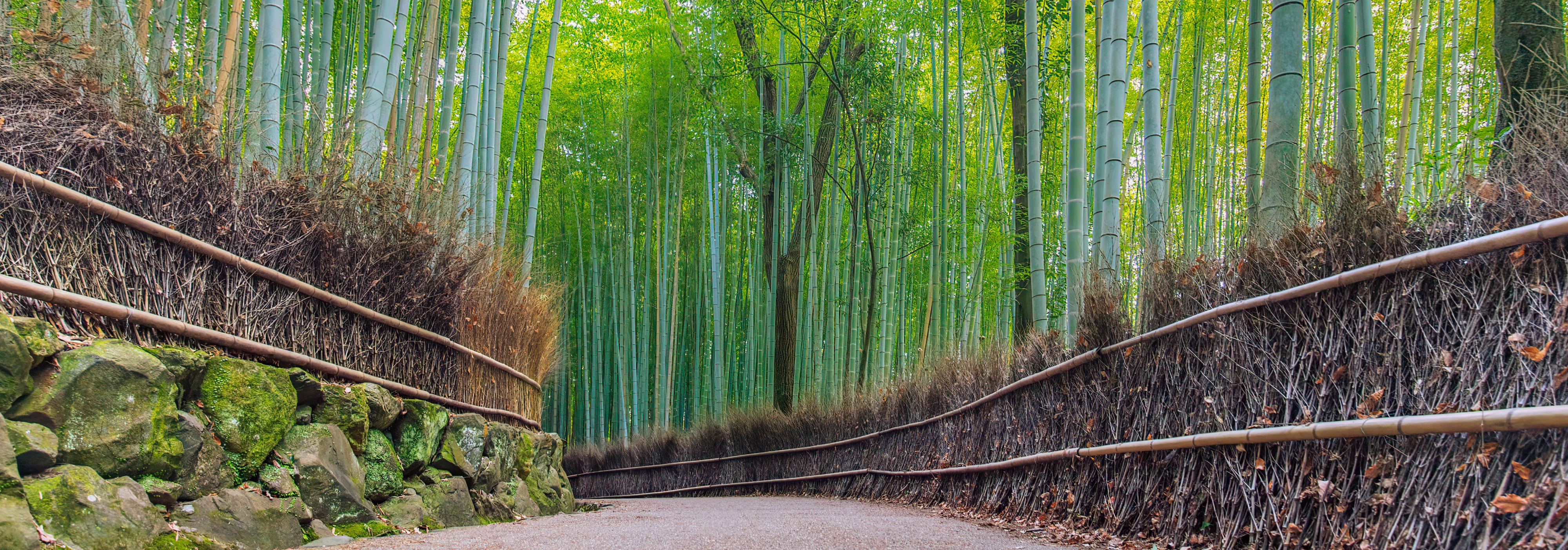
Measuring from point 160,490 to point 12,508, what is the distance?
0.37 m

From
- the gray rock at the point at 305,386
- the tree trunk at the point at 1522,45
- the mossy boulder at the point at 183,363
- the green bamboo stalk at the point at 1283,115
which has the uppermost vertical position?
the tree trunk at the point at 1522,45

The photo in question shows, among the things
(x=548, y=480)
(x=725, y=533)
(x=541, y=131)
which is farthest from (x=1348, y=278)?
(x=541, y=131)

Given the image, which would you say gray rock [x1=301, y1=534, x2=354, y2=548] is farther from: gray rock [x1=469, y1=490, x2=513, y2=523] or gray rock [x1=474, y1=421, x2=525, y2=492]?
gray rock [x1=474, y1=421, x2=525, y2=492]

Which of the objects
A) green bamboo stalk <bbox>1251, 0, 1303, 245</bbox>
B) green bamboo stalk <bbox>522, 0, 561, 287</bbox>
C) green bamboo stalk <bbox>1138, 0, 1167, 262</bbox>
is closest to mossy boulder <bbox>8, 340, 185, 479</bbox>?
green bamboo stalk <bbox>1138, 0, 1167, 262</bbox>

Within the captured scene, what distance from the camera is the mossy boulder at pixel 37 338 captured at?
5.17 ft

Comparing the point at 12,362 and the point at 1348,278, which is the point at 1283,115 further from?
the point at 12,362

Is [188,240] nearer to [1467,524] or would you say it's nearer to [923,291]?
[1467,524]

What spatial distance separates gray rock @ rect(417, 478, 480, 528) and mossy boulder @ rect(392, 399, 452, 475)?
89 millimetres

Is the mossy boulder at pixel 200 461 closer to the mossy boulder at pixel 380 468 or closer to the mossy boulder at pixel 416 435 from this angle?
the mossy boulder at pixel 380 468

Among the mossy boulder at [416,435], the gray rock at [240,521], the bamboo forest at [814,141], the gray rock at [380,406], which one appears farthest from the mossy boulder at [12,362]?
the mossy boulder at [416,435]

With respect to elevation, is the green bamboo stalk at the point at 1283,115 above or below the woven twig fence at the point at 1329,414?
above

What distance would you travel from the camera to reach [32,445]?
154 centimetres

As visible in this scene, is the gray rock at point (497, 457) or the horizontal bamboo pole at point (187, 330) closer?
the horizontal bamboo pole at point (187, 330)

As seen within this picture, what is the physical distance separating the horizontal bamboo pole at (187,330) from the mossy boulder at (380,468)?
0.20 metres
